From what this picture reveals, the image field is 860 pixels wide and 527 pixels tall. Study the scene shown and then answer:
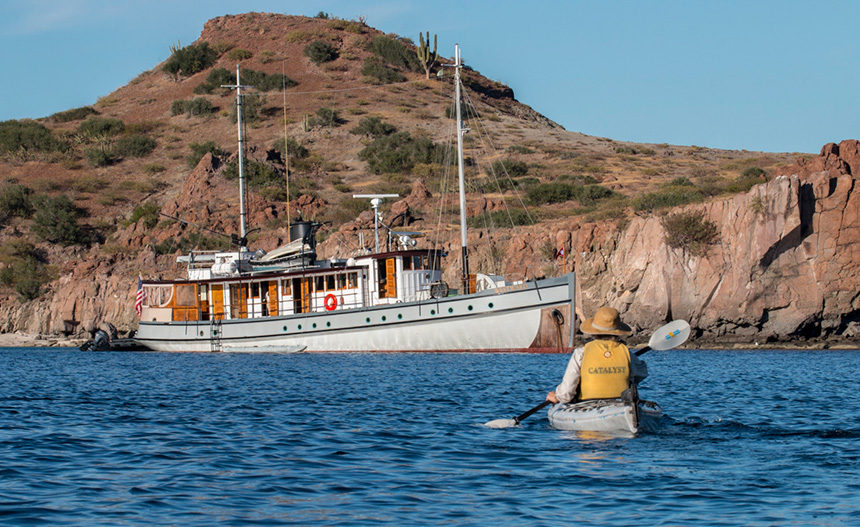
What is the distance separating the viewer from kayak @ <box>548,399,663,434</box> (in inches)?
514

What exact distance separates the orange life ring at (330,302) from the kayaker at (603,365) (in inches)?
1017

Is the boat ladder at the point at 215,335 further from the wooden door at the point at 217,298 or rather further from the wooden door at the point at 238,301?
the wooden door at the point at 217,298

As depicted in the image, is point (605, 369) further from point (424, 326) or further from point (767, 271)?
point (767, 271)

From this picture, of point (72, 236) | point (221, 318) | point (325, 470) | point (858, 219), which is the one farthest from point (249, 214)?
point (325, 470)

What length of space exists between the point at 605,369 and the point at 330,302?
1047 inches

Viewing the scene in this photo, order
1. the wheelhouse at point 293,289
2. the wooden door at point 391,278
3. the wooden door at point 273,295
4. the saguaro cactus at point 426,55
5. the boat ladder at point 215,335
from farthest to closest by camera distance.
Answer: the saguaro cactus at point 426,55
the boat ladder at point 215,335
the wooden door at point 273,295
the wheelhouse at point 293,289
the wooden door at point 391,278

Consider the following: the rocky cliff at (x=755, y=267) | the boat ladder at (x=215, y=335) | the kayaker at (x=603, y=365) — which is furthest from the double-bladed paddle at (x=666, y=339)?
the boat ladder at (x=215, y=335)

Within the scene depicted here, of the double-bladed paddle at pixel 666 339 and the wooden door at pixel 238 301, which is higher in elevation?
the wooden door at pixel 238 301

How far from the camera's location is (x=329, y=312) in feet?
124

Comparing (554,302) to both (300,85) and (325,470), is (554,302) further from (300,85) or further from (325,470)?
(300,85)

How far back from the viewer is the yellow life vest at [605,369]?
13.0m

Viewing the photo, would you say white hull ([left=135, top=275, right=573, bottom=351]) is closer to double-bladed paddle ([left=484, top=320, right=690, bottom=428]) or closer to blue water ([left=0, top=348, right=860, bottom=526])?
blue water ([left=0, top=348, right=860, bottom=526])

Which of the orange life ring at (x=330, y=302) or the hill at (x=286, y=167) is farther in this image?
the hill at (x=286, y=167)

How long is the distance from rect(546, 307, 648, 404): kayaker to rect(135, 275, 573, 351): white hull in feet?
66.6
